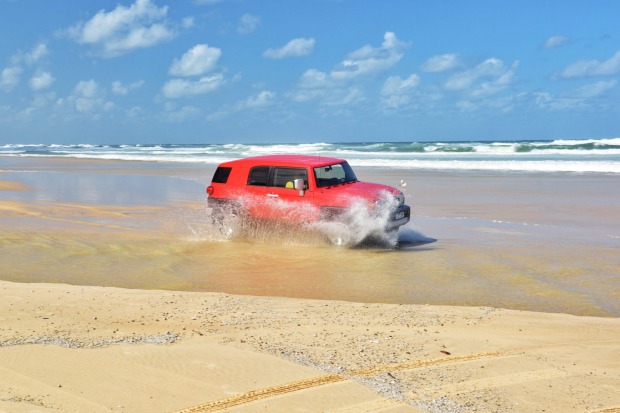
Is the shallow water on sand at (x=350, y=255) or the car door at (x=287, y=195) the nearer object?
the shallow water on sand at (x=350, y=255)

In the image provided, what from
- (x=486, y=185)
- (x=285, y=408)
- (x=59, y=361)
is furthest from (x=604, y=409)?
(x=486, y=185)

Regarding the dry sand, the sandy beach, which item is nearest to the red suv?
the sandy beach

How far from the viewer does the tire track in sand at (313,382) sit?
14.7 ft

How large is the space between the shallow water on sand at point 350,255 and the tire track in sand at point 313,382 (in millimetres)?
2558

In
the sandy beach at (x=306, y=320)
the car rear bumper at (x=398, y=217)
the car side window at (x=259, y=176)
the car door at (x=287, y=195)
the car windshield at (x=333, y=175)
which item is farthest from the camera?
the car side window at (x=259, y=176)

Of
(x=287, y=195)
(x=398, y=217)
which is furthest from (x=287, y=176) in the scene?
(x=398, y=217)

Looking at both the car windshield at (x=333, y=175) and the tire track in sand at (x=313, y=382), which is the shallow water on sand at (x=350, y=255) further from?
the tire track in sand at (x=313, y=382)

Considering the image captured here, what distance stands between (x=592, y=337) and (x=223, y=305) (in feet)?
12.3

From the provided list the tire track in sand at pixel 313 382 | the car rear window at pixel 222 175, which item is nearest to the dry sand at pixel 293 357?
the tire track in sand at pixel 313 382

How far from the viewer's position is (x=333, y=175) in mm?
12797

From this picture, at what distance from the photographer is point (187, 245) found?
12164 millimetres

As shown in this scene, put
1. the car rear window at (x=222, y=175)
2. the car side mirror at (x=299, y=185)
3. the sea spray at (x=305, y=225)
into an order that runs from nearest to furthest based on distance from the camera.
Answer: the sea spray at (x=305, y=225), the car side mirror at (x=299, y=185), the car rear window at (x=222, y=175)

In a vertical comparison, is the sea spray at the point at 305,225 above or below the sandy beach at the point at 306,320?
above

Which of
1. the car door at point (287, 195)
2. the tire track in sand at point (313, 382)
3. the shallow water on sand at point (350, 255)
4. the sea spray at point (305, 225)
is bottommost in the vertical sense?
the shallow water on sand at point (350, 255)
